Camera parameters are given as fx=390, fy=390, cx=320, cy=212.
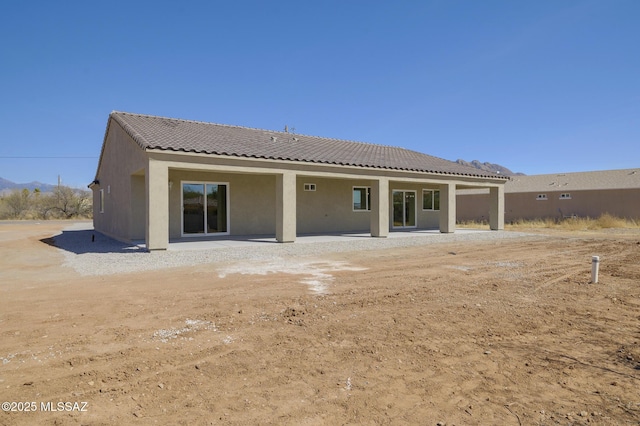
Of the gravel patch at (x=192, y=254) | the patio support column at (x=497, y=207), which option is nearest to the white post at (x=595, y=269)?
the gravel patch at (x=192, y=254)

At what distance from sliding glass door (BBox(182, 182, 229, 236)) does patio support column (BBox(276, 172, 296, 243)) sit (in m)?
2.84

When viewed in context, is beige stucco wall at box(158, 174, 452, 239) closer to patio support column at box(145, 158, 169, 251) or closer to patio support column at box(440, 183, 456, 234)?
patio support column at box(440, 183, 456, 234)

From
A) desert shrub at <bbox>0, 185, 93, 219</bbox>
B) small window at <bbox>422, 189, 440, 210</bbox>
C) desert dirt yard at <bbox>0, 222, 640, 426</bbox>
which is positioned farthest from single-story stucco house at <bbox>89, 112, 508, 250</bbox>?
desert shrub at <bbox>0, 185, 93, 219</bbox>

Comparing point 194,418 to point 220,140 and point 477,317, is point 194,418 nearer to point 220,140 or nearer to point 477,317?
point 477,317

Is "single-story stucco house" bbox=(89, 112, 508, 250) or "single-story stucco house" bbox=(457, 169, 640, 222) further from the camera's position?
"single-story stucco house" bbox=(457, 169, 640, 222)

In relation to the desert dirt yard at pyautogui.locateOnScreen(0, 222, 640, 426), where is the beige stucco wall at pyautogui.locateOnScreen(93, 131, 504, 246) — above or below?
above

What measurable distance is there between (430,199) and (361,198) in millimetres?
4894

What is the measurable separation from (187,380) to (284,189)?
1032 cm

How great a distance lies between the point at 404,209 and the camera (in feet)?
68.9

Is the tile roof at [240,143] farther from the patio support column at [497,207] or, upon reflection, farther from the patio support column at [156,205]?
the patio support column at [497,207]

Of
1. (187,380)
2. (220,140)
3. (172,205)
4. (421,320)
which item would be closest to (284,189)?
(220,140)

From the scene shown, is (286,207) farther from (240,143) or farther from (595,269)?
(595,269)

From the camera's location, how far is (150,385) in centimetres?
325

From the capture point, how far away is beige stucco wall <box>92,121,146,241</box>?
13.4 m
